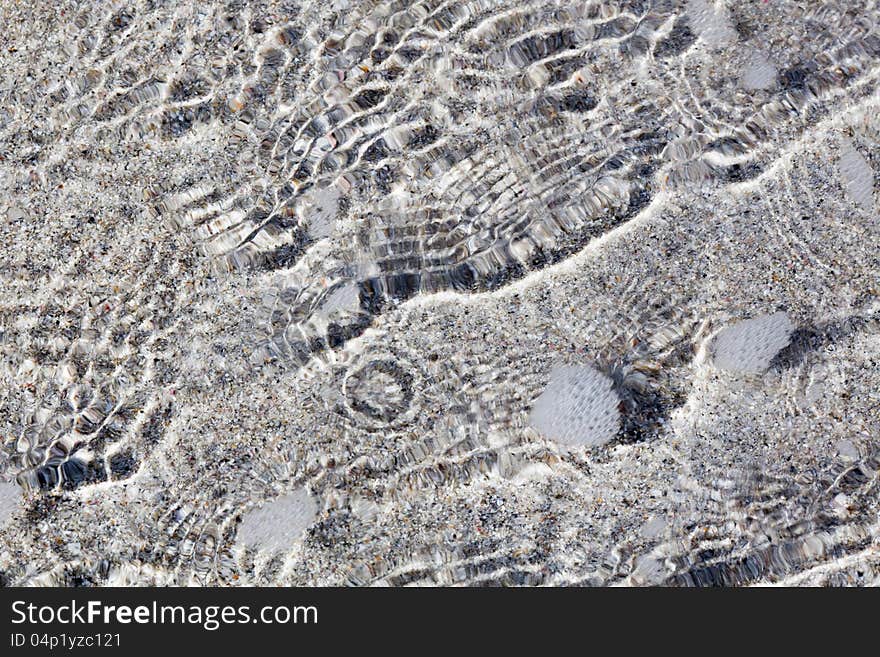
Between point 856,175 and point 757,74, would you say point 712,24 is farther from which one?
point 856,175

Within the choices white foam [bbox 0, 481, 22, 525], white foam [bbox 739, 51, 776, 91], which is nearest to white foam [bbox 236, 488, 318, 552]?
white foam [bbox 0, 481, 22, 525]

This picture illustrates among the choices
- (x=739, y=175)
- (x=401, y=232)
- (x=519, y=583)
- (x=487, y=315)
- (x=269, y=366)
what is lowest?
(x=519, y=583)

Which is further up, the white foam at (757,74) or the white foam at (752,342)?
the white foam at (757,74)

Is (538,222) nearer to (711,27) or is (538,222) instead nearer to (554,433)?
(554,433)

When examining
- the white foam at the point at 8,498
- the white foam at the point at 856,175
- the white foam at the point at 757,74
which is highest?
the white foam at the point at 757,74

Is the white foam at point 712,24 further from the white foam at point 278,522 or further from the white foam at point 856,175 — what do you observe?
the white foam at point 278,522

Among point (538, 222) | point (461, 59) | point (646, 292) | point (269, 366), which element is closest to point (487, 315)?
point (538, 222)

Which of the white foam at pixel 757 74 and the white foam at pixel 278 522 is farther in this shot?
the white foam at pixel 757 74

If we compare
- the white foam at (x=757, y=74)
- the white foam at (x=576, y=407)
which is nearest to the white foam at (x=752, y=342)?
the white foam at (x=576, y=407)
